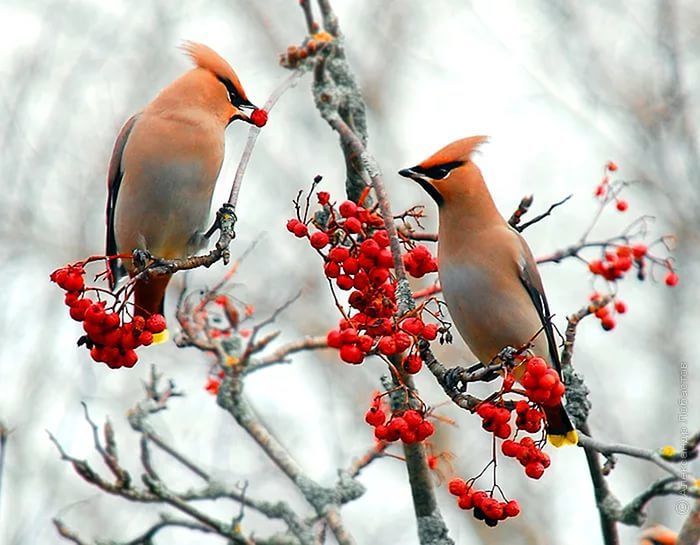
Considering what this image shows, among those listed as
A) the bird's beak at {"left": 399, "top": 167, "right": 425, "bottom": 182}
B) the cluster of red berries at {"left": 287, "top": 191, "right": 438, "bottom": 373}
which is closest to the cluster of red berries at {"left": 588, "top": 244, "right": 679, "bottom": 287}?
the bird's beak at {"left": 399, "top": 167, "right": 425, "bottom": 182}

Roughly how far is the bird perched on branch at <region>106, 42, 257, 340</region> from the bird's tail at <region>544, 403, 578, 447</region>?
140 centimetres

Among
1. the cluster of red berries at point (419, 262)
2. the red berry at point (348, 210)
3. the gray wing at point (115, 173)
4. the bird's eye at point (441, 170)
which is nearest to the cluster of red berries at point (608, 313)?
the bird's eye at point (441, 170)

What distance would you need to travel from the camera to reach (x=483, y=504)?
2.71 meters

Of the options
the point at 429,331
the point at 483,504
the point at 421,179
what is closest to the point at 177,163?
the point at 421,179

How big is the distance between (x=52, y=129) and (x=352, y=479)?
5174 mm

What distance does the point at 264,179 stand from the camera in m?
10.8

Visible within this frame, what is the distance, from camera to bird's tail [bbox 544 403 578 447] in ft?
10.7

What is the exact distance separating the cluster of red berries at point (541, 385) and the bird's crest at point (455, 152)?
1132mm

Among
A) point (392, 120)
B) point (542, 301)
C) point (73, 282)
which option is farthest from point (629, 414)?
point (73, 282)

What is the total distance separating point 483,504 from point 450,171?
123 centimetres

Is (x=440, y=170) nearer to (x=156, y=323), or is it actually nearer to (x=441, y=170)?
(x=441, y=170)

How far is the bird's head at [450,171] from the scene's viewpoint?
3447 mm

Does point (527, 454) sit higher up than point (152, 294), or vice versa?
point (152, 294)

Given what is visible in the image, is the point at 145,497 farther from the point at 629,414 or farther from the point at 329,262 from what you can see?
the point at 629,414
